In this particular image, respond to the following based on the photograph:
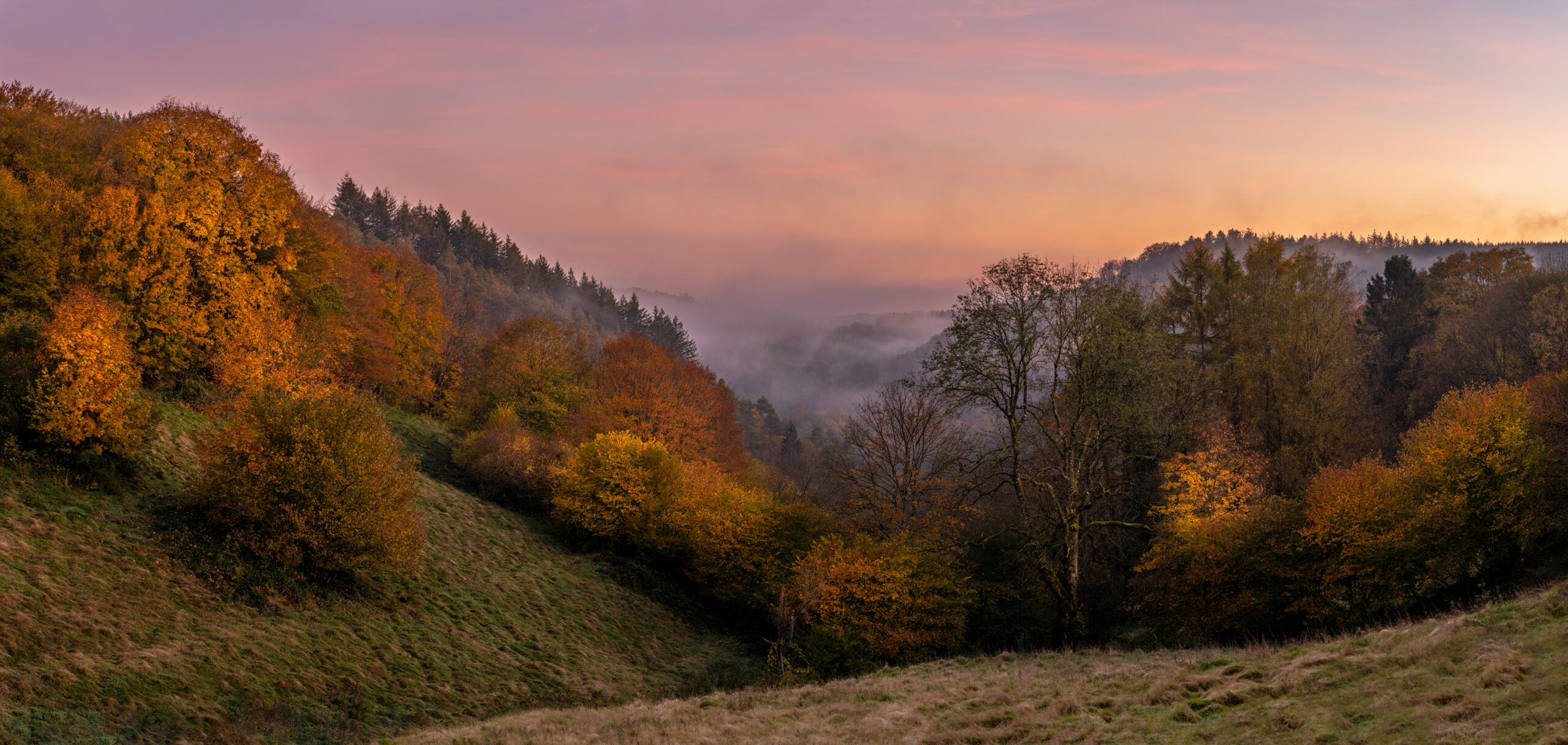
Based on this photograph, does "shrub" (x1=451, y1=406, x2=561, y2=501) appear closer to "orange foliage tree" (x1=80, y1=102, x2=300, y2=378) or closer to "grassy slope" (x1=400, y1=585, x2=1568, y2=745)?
"orange foliage tree" (x1=80, y1=102, x2=300, y2=378)

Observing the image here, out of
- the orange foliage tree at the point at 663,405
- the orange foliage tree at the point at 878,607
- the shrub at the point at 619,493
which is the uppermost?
the orange foliage tree at the point at 663,405

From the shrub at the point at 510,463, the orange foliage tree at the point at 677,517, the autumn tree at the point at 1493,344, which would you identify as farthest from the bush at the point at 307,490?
the autumn tree at the point at 1493,344

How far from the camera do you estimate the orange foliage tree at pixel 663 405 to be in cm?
5409

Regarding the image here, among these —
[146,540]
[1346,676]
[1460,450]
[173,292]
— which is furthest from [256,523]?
[1460,450]

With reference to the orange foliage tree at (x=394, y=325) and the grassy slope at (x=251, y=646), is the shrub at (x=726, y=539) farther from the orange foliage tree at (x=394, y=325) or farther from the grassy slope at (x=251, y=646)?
the orange foliage tree at (x=394, y=325)

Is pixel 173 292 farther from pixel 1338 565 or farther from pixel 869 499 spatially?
Result: pixel 1338 565

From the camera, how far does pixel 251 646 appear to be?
19.0 m

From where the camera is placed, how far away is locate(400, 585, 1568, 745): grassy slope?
30.5 feet

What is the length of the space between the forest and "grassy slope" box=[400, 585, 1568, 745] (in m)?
7.65

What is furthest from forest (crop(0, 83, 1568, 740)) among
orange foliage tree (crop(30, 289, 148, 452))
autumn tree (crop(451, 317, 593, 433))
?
autumn tree (crop(451, 317, 593, 433))

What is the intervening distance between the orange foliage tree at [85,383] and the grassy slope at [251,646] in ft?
5.66

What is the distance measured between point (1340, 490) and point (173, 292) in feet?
151

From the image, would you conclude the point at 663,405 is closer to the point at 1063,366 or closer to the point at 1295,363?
the point at 1063,366

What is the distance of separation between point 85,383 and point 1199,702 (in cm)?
3012
